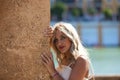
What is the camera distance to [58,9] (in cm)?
5984

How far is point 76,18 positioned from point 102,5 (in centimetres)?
516

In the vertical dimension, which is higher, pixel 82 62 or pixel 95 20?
pixel 82 62

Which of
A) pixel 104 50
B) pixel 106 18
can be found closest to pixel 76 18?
pixel 106 18

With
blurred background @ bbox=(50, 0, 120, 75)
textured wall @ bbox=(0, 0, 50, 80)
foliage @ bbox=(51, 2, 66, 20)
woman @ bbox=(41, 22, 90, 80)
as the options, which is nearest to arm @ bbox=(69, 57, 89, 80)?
woman @ bbox=(41, 22, 90, 80)

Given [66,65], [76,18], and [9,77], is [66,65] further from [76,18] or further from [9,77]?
[76,18]

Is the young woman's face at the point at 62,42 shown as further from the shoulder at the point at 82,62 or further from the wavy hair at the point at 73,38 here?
the shoulder at the point at 82,62

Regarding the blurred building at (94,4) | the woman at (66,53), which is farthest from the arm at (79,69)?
the blurred building at (94,4)

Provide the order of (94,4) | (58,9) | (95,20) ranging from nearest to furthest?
1. (58,9)
2. (95,20)
3. (94,4)

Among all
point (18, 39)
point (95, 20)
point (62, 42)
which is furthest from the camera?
point (95, 20)

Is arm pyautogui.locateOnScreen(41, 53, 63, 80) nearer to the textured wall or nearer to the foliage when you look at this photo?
the textured wall

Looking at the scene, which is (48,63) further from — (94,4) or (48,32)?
(94,4)

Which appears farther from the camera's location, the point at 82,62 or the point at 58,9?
the point at 58,9

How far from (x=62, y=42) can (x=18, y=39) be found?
0.27 metres

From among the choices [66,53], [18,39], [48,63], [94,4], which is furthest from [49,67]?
[94,4]
